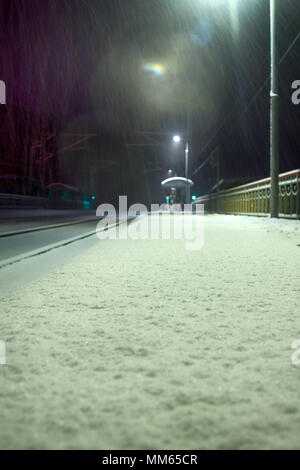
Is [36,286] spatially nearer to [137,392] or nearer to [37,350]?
[37,350]

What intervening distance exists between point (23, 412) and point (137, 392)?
1.25ft

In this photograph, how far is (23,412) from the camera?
1397 millimetres

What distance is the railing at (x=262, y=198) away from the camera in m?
11.4

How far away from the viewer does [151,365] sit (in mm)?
1840

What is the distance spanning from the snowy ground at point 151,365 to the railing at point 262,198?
26.2 ft

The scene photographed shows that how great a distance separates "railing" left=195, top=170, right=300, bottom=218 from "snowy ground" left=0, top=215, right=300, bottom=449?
798cm

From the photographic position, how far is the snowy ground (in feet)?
4.20

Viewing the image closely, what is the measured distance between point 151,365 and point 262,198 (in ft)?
48.4
